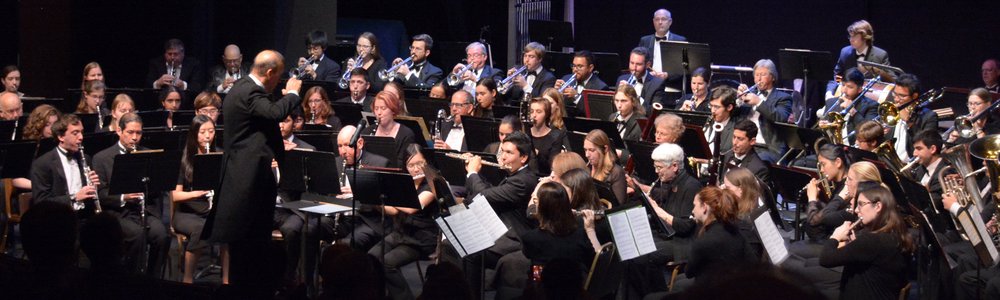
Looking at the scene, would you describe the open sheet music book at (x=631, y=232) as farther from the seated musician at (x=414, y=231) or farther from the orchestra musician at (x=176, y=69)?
the orchestra musician at (x=176, y=69)

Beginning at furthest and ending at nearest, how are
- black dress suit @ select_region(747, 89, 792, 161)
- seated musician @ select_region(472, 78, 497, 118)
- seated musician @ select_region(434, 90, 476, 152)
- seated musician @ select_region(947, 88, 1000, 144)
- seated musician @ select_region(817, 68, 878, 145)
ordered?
seated musician @ select_region(817, 68, 878, 145) < seated musician @ select_region(472, 78, 497, 118) < black dress suit @ select_region(747, 89, 792, 161) < seated musician @ select_region(434, 90, 476, 152) < seated musician @ select_region(947, 88, 1000, 144)

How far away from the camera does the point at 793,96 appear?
36.3 ft

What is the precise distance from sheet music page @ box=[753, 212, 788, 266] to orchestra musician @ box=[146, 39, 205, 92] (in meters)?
7.34

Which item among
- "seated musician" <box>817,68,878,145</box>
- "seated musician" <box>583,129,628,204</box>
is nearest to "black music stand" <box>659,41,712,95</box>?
"seated musician" <box>817,68,878,145</box>

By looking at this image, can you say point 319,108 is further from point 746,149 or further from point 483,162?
point 746,149

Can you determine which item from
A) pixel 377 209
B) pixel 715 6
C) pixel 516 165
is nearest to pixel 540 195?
pixel 516 165

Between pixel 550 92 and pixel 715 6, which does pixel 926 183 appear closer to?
pixel 550 92

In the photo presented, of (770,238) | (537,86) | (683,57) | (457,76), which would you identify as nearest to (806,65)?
(683,57)

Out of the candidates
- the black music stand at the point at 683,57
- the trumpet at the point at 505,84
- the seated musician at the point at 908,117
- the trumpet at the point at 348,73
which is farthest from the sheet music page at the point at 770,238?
the trumpet at the point at 348,73

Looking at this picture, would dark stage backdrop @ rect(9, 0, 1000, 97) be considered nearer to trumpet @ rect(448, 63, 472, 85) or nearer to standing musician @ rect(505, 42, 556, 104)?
trumpet @ rect(448, 63, 472, 85)

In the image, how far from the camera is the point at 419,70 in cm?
1190

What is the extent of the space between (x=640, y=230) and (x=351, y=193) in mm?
2460

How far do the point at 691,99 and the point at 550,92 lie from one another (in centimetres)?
176

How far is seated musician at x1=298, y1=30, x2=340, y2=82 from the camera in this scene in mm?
12039
